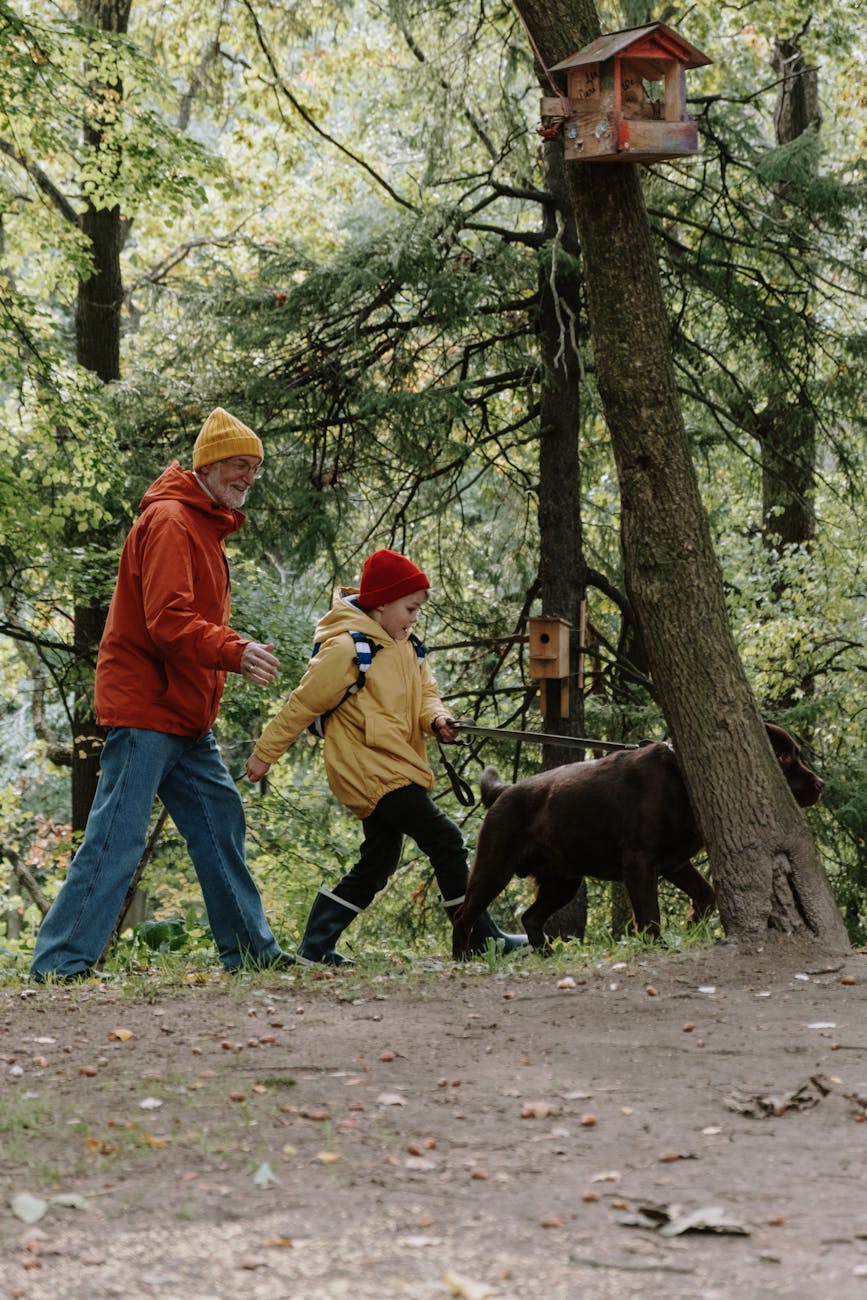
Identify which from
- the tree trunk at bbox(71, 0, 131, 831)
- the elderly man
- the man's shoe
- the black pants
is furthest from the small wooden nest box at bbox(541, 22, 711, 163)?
the tree trunk at bbox(71, 0, 131, 831)

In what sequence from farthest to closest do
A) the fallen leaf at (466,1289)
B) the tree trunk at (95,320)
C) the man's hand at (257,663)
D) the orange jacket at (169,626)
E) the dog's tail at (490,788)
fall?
1. the tree trunk at (95,320)
2. the dog's tail at (490,788)
3. the orange jacket at (169,626)
4. the man's hand at (257,663)
5. the fallen leaf at (466,1289)

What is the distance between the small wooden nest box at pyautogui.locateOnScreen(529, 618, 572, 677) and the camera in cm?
1148

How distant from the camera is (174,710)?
20.3 ft

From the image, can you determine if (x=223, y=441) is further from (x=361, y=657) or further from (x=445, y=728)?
(x=445, y=728)

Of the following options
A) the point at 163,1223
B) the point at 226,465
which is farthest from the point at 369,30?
the point at 163,1223

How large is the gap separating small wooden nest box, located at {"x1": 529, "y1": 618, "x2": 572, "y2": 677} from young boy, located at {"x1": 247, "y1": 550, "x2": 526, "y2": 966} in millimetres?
4541

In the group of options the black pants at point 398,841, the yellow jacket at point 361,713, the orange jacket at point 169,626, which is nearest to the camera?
the orange jacket at point 169,626

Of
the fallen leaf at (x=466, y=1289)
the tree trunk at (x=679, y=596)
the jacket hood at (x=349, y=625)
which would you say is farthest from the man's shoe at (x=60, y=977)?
the fallen leaf at (x=466, y=1289)

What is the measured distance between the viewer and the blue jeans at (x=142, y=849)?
19.8ft

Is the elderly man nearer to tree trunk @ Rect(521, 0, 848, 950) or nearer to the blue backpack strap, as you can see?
the blue backpack strap

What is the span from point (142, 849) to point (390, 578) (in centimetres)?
170

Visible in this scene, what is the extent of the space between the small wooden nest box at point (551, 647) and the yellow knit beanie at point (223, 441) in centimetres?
550

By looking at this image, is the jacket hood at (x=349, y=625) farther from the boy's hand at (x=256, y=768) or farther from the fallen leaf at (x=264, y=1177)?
the fallen leaf at (x=264, y=1177)

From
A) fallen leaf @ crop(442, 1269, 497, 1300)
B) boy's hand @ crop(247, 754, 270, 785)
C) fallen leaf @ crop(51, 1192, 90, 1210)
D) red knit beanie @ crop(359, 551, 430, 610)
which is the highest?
red knit beanie @ crop(359, 551, 430, 610)
